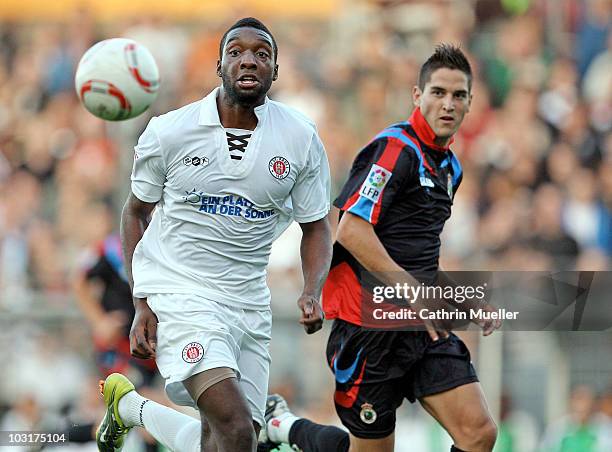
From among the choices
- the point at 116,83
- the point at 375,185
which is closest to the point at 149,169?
the point at 375,185

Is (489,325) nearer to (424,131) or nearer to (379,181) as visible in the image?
(379,181)

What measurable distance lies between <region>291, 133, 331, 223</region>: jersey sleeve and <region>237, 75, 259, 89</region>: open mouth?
49cm

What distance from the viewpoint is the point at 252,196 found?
624 centimetres

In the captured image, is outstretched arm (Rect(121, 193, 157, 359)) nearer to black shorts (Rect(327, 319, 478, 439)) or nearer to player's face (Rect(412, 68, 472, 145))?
black shorts (Rect(327, 319, 478, 439))

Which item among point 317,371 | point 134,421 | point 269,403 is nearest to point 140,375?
point 317,371

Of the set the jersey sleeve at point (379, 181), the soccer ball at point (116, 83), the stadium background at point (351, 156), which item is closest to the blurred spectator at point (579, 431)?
the stadium background at point (351, 156)

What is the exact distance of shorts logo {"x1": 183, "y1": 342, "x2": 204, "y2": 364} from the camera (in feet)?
19.7

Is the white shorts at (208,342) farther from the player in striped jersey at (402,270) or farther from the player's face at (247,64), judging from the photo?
the player's face at (247,64)

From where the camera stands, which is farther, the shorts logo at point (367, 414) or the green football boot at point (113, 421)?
the green football boot at point (113, 421)

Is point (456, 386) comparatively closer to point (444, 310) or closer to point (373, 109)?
point (444, 310)

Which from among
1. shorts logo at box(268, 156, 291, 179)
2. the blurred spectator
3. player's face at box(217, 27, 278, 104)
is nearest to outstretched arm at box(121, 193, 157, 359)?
shorts logo at box(268, 156, 291, 179)

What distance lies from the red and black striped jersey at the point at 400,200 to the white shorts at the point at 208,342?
2.50 feet

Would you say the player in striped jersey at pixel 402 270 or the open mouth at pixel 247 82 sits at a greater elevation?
the open mouth at pixel 247 82

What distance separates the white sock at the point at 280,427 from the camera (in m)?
7.77
